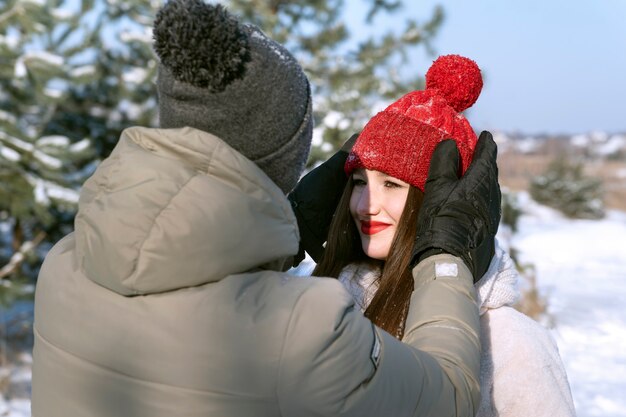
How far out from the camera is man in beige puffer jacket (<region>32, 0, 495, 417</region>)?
1.03 meters

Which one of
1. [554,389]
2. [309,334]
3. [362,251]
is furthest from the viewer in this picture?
[362,251]

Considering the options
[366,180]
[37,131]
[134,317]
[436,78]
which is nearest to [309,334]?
[134,317]

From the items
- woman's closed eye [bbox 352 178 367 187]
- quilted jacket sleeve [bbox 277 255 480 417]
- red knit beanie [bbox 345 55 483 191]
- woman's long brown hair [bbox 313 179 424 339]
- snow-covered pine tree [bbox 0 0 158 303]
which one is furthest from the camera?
snow-covered pine tree [bbox 0 0 158 303]

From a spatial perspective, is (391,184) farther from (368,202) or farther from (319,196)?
(319,196)

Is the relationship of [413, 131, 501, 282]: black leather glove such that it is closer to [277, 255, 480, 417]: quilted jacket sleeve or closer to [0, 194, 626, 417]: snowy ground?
[277, 255, 480, 417]: quilted jacket sleeve

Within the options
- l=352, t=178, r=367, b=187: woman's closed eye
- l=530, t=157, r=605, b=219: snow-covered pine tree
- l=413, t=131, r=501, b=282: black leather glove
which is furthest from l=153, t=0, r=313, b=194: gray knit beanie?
l=530, t=157, r=605, b=219: snow-covered pine tree

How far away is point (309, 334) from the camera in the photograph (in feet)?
3.36

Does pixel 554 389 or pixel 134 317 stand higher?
pixel 554 389

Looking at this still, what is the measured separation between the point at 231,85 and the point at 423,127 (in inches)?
38.7

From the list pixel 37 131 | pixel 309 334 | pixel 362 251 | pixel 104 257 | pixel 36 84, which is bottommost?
pixel 37 131

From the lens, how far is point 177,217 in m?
1.03

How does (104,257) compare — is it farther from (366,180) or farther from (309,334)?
(366,180)

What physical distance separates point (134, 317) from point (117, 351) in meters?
0.07

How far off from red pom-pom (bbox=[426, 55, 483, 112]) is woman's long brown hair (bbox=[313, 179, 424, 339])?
0.33 meters
